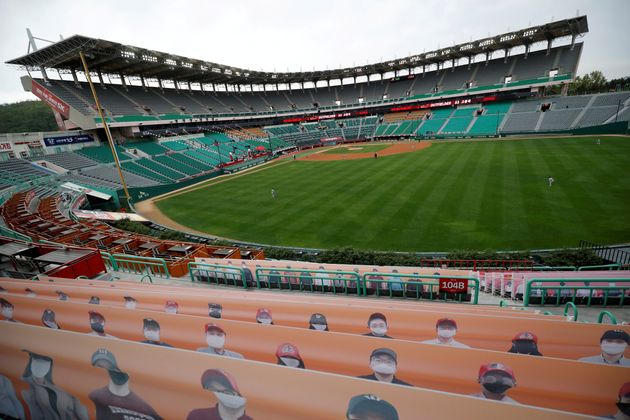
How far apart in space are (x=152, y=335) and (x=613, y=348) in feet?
16.2

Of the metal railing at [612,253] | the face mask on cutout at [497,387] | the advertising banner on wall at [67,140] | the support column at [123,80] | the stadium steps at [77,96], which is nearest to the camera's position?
the face mask on cutout at [497,387]

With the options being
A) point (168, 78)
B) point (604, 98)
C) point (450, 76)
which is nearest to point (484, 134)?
point (604, 98)

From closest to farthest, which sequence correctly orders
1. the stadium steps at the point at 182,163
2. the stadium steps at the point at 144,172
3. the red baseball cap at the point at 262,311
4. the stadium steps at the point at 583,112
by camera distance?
1. the red baseball cap at the point at 262,311
2. the stadium steps at the point at 144,172
3. the stadium steps at the point at 182,163
4. the stadium steps at the point at 583,112

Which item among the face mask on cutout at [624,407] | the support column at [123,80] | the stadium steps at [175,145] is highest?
the support column at [123,80]

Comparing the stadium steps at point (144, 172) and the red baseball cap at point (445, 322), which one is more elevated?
the red baseball cap at point (445, 322)

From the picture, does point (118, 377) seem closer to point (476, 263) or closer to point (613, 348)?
point (613, 348)

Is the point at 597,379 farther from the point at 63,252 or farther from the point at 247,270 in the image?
the point at 63,252

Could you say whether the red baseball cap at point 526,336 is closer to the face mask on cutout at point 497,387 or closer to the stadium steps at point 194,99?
the face mask on cutout at point 497,387

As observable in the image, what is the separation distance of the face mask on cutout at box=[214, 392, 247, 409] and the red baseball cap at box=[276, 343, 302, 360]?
26.2 inches

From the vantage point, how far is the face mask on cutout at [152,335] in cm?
321

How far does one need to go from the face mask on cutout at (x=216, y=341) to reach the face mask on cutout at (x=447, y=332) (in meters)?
2.49

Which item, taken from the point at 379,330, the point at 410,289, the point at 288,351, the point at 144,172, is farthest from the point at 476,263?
the point at 144,172

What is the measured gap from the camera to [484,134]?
5369 cm

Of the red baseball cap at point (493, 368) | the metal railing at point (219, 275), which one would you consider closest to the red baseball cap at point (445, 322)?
the red baseball cap at point (493, 368)
